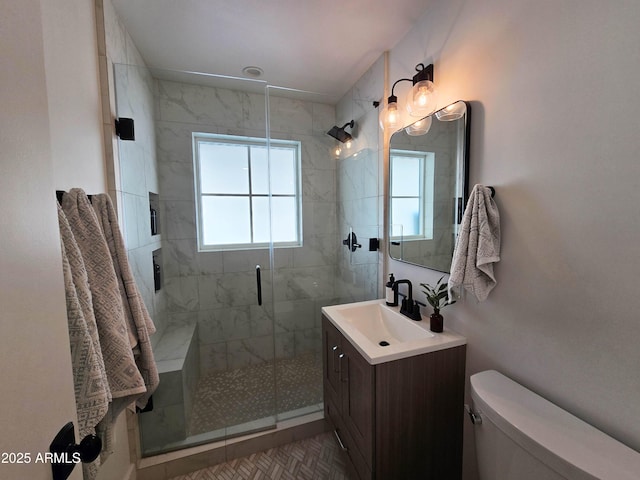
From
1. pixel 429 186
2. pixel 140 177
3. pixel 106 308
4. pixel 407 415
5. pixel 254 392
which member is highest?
pixel 140 177

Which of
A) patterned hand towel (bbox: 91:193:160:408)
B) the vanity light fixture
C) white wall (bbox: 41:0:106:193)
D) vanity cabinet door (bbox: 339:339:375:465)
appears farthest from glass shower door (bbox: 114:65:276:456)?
the vanity light fixture

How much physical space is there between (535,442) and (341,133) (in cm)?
224

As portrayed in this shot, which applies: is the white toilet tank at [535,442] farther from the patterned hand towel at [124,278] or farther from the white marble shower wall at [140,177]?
the white marble shower wall at [140,177]

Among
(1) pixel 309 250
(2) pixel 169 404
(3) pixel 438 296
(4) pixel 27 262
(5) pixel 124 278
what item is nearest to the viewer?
(4) pixel 27 262

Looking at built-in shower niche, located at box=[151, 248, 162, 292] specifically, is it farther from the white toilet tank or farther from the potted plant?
the white toilet tank

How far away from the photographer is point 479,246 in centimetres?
106

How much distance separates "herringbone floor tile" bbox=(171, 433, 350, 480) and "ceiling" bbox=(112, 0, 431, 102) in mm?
2568

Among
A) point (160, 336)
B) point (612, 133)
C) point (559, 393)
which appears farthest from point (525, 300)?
point (160, 336)

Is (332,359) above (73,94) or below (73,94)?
below

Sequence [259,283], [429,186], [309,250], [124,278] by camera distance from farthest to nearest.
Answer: [309,250] → [259,283] → [429,186] → [124,278]

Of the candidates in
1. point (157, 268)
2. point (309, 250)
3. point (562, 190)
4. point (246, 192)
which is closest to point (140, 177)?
point (157, 268)

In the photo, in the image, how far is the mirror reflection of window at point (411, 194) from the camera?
152 cm

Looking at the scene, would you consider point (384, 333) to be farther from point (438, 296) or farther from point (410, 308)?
point (438, 296)

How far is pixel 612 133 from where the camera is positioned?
2.47ft
